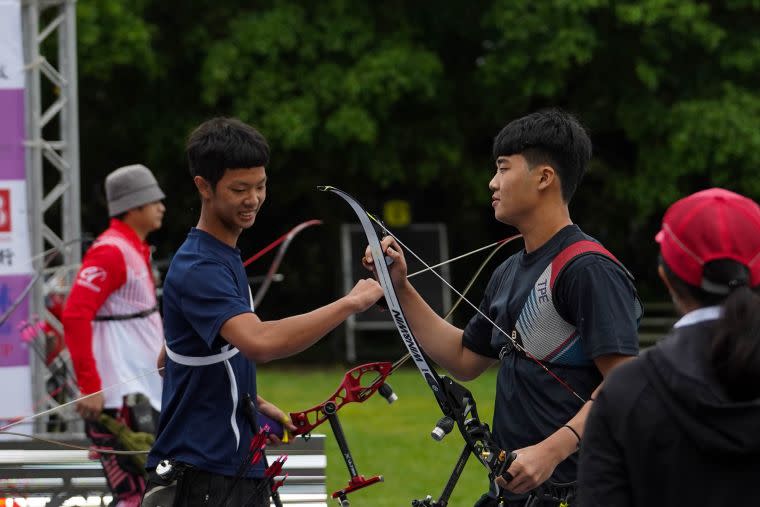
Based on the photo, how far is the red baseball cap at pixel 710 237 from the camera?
2193 millimetres

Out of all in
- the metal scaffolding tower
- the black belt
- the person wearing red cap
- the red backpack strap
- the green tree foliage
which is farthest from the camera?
the green tree foliage

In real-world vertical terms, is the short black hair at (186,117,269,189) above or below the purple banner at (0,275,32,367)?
above

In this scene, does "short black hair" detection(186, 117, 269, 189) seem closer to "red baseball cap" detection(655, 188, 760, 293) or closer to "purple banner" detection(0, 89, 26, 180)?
"red baseball cap" detection(655, 188, 760, 293)

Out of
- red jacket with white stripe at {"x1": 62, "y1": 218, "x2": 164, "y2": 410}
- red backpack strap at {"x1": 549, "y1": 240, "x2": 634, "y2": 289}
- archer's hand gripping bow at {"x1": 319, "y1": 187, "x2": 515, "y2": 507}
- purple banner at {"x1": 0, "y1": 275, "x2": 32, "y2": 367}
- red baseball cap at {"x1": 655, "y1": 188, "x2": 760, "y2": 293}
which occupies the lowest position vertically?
purple banner at {"x1": 0, "y1": 275, "x2": 32, "y2": 367}

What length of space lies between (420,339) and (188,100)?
49.4 feet

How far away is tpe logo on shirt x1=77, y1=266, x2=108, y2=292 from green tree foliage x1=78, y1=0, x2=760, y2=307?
10785 mm

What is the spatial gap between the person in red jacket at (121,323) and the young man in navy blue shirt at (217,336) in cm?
236

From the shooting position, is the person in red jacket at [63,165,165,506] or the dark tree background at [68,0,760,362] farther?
the dark tree background at [68,0,760,362]

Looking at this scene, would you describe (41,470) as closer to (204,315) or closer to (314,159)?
(204,315)

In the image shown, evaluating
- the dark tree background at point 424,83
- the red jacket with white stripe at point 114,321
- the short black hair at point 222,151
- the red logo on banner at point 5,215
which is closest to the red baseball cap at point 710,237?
the short black hair at point 222,151

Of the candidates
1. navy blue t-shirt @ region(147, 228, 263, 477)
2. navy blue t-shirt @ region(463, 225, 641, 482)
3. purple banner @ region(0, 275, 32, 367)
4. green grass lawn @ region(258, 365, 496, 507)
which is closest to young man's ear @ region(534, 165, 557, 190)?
navy blue t-shirt @ region(463, 225, 641, 482)

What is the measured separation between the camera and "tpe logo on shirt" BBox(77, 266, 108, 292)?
605cm

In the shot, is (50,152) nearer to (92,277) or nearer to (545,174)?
(92,277)

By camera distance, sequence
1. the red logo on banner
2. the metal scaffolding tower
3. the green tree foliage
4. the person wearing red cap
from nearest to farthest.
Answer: the person wearing red cap → the red logo on banner → the metal scaffolding tower → the green tree foliage
